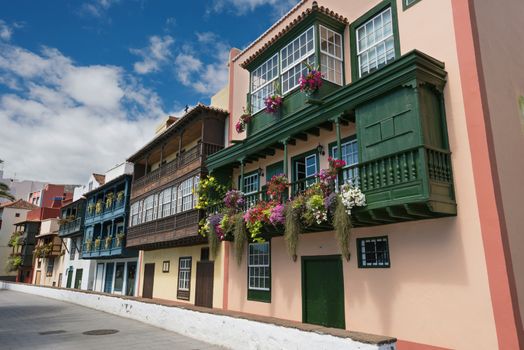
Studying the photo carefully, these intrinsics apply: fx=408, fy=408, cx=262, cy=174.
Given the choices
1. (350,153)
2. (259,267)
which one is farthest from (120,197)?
(350,153)

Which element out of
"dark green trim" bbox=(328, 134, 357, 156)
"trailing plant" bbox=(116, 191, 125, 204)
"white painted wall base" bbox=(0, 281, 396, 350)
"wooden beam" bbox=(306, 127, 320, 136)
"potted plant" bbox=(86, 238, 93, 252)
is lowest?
"white painted wall base" bbox=(0, 281, 396, 350)

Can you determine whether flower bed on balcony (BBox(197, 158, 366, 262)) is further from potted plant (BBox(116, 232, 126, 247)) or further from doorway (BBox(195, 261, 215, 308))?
potted plant (BBox(116, 232, 126, 247))

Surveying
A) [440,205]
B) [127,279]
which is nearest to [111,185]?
[127,279]

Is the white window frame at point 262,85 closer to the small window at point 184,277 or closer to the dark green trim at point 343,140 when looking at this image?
the dark green trim at point 343,140

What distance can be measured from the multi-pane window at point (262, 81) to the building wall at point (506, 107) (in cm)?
636

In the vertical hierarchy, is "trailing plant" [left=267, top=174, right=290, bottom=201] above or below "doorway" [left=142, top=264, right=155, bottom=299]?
above

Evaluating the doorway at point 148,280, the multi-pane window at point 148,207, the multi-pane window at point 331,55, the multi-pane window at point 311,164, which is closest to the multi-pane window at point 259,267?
the multi-pane window at point 311,164

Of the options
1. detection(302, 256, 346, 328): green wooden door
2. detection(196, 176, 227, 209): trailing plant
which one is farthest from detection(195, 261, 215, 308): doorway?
detection(302, 256, 346, 328): green wooden door

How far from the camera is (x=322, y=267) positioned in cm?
1166

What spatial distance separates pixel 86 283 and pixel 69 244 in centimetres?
766

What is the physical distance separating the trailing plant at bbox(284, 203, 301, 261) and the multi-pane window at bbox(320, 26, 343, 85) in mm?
4071

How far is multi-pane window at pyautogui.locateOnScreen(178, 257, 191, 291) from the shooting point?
18453 mm

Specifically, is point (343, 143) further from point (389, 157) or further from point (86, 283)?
point (86, 283)

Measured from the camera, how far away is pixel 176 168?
18656 mm
